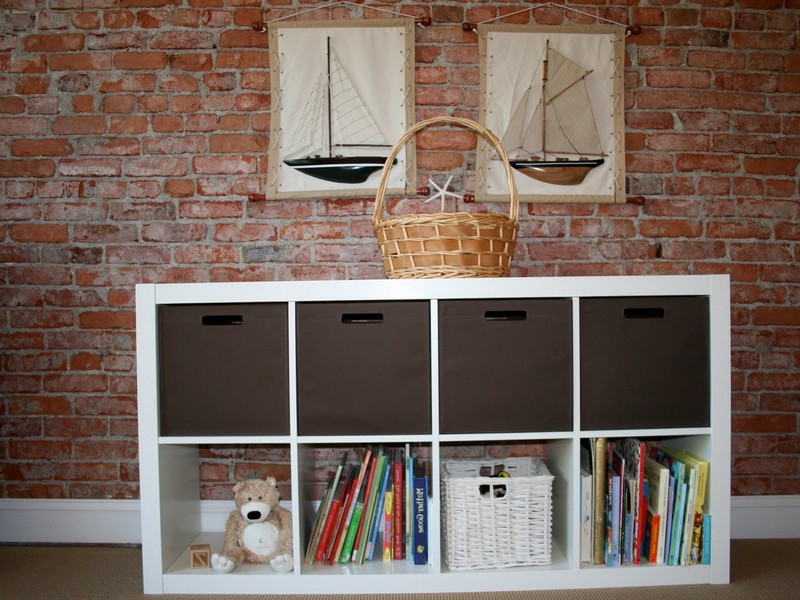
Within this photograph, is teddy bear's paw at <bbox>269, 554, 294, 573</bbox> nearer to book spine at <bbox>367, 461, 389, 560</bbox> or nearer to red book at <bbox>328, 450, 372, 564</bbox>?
red book at <bbox>328, 450, 372, 564</bbox>

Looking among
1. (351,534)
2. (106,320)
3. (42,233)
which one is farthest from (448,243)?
(42,233)

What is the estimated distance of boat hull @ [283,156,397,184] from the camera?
1.93m

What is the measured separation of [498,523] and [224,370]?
85cm

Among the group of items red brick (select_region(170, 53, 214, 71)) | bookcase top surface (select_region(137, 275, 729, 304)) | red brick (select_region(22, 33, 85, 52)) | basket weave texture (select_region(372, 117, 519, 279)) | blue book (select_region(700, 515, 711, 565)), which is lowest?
blue book (select_region(700, 515, 711, 565))

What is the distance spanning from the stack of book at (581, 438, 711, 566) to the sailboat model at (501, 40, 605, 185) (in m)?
0.93

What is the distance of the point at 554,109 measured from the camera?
194cm

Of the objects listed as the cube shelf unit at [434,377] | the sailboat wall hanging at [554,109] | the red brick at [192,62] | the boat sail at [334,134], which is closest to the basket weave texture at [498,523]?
the cube shelf unit at [434,377]

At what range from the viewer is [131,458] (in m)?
1.97

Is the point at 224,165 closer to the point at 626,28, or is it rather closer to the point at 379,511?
the point at 379,511

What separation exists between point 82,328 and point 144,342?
603mm

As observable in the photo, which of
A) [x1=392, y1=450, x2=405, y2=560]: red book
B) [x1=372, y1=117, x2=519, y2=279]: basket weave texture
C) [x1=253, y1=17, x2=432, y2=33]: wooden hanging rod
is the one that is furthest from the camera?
[x1=253, y1=17, x2=432, y2=33]: wooden hanging rod

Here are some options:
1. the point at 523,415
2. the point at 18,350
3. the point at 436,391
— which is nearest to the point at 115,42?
the point at 18,350

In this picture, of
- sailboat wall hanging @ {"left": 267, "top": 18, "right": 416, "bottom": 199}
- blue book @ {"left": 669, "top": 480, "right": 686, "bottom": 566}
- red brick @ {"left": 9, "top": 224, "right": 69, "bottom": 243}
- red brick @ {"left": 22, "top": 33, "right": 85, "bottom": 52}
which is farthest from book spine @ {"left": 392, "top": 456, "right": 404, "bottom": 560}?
red brick @ {"left": 22, "top": 33, "right": 85, "bottom": 52}

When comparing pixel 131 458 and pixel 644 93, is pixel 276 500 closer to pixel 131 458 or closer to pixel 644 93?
pixel 131 458
